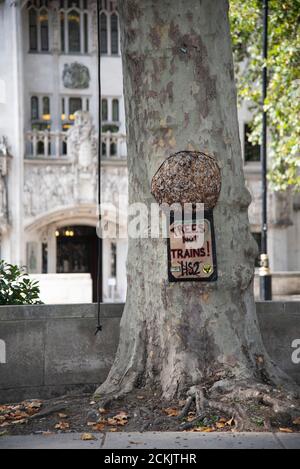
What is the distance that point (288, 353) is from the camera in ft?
25.1

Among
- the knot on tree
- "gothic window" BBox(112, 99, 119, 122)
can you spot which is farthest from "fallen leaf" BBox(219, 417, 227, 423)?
"gothic window" BBox(112, 99, 119, 122)

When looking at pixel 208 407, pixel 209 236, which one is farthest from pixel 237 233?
pixel 208 407

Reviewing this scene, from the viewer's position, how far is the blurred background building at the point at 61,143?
2612 centimetres

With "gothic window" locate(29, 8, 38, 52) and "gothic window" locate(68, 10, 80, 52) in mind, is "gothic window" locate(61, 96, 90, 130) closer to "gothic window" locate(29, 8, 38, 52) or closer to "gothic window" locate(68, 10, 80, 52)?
"gothic window" locate(68, 10, 80, 52)

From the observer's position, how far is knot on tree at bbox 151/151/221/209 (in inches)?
250

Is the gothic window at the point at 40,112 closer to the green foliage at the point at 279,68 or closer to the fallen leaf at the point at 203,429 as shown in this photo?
the green foliage at the point at 279,68

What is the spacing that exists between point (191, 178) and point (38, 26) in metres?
23.0

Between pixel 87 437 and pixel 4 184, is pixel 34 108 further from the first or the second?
pixel 87 437

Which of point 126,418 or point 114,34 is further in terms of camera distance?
point 114,34

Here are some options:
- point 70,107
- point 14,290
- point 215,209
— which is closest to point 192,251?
point 215,209

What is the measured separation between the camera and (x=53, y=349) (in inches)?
285

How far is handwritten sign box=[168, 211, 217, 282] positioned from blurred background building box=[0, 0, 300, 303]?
19.9m
